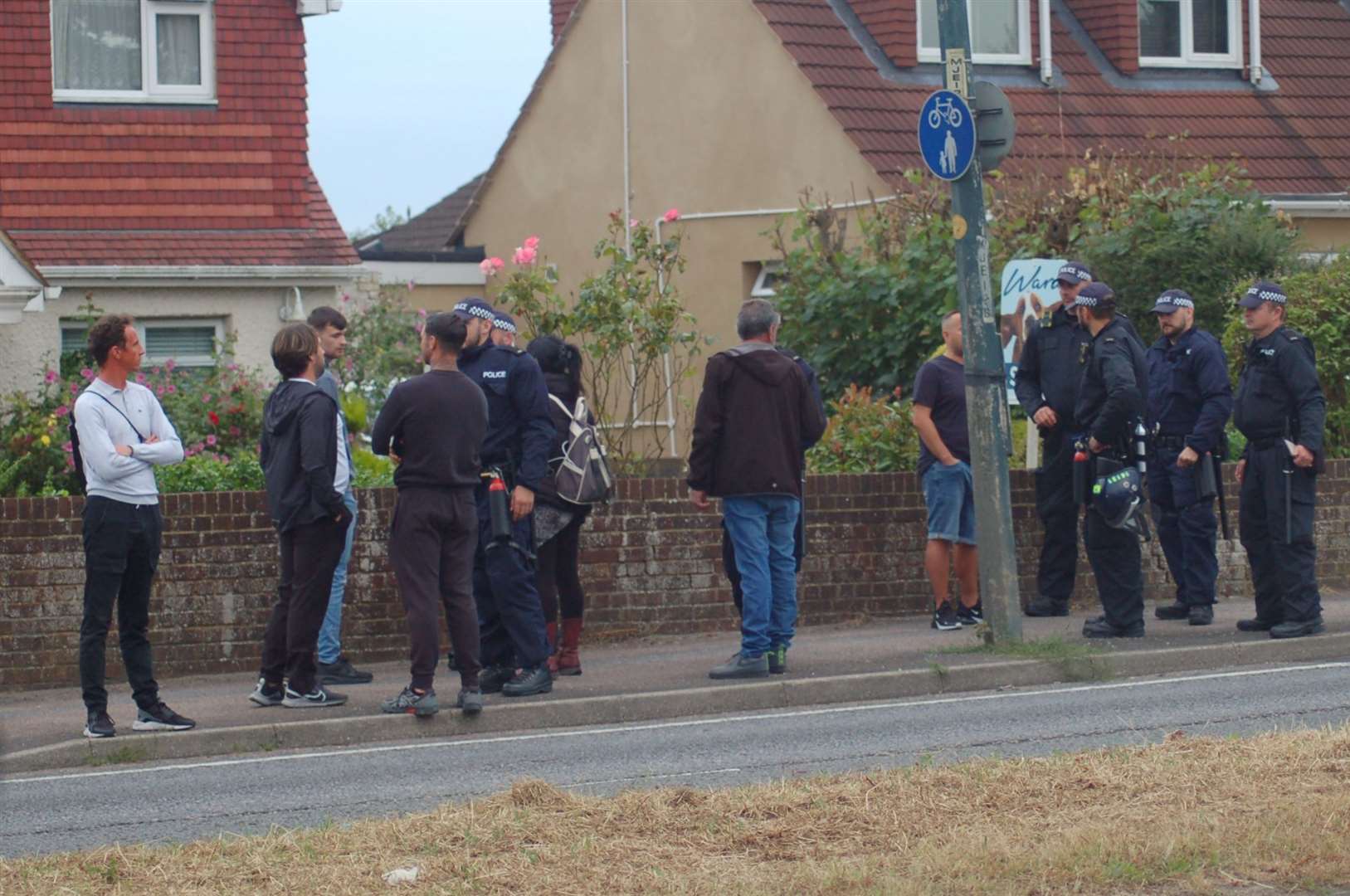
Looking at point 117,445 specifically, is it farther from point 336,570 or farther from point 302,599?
point 336,570

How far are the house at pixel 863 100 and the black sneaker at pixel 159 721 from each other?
12165 millimetres

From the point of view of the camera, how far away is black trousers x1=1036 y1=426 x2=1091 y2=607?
1313 cm

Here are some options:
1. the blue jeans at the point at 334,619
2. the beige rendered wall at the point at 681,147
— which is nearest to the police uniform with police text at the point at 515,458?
the blue jeans at the point at 334,619

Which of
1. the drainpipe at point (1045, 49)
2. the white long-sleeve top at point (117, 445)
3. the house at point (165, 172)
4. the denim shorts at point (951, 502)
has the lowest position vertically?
the denim shorts at point (951, 502)

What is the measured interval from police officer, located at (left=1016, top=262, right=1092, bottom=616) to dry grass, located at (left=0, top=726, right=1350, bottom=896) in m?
4.91

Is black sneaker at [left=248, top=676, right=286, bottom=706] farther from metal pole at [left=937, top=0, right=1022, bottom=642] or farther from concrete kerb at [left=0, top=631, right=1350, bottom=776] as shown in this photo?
metal pole at [left=937, top=0, right=1022, bottom=642]

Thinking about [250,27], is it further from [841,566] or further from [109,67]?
[841,566]

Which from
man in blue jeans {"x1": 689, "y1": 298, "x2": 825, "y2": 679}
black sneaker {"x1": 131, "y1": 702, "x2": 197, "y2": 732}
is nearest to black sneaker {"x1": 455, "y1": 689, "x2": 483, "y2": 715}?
black sneaker {"x1": 131, "y1": 702, "x2": 197, "y2": 732}

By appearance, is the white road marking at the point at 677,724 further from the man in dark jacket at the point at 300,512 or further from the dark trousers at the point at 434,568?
the man in dark jacket at the point at 300,512

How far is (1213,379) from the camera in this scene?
12.6 meters

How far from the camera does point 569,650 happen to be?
457 inches

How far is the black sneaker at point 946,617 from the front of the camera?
1327cm

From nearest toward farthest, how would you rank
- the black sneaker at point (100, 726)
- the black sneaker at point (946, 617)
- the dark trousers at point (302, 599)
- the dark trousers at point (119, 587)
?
the dark trousers at point (119, 587) < the black sneaker at point (100, 726) < the dark trousers at point (302, 599) < the black sneaker at point (946, 617)

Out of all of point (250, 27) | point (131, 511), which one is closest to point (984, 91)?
point (131, 511)
